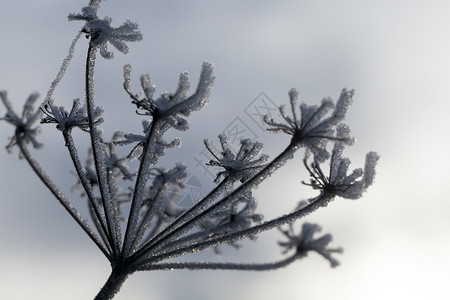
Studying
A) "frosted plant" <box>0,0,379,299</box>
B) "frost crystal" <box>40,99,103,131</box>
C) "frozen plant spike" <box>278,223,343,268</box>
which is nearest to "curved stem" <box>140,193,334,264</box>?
"frosted plant" <box>0,0,379,299</box>

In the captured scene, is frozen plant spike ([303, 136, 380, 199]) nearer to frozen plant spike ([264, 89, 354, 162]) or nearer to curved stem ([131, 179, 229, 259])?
frozen plant spike ([264, 89, 354, 162])

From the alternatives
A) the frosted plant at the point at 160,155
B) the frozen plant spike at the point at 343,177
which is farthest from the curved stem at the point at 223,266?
the frozen plant spike at the point at 343,177

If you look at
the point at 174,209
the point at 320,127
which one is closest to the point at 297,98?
the point at 320,127

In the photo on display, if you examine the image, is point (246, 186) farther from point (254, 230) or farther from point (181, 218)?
point (181, 218)

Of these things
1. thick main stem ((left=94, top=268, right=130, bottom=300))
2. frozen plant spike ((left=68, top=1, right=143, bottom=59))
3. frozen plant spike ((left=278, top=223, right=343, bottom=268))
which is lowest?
thick main stem ((left=94, top=268, right=130, bottom=300))

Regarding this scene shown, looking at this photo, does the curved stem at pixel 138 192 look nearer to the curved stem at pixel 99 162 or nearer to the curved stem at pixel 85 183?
the curved stem at pixel 99 162

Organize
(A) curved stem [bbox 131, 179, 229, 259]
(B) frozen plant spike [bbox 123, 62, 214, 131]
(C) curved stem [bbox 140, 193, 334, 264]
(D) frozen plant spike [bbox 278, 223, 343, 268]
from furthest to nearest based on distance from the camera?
1. (D) frozen plant spike [bbox 278, 223, 343, 268]
2. (A) curved stem [bbox 131, 179, 229, 259]
3. (C) curved stem [bbox 140, 193, 334, 264]
4. (B) frozen plant spike [bbox 123, 62, 214, 131]

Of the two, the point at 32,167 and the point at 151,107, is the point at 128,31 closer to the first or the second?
the point at 151,107
